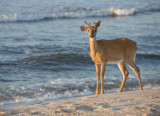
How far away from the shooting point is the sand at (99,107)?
565 cm

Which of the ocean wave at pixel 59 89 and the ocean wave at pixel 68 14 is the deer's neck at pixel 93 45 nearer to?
the ocean wave at pixel 59 89

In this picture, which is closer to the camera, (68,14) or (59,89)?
(59,89)

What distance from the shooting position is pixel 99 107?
6.00 m

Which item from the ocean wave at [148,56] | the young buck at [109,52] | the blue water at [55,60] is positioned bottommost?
the ocean wave at [148,56]

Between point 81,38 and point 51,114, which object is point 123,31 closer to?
point 81,38

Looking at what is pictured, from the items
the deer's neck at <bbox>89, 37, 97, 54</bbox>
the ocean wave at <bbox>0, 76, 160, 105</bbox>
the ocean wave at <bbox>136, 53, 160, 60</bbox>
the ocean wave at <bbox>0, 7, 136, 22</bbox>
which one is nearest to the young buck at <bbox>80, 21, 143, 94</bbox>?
the deer's neck at <bbox>89, 37, 97, 54</bbox>

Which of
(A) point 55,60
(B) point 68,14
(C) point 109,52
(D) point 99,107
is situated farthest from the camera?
(B) point 68,14

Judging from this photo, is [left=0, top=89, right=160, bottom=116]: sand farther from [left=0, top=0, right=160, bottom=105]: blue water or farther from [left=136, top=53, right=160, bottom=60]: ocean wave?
[left=136, top=53, right=160, bottom=60]: ocean wave

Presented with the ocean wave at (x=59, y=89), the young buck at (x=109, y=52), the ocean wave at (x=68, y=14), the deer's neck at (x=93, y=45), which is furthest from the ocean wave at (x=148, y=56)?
the ocean wave at (x=68, y=14)

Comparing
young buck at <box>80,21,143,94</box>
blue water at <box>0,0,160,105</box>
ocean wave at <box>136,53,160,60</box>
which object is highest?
young buck at <box>80,21,143,94</box>

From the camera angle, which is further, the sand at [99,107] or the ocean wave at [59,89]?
the ocean wave at [59,89]

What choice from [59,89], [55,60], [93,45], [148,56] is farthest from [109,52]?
[148,56]

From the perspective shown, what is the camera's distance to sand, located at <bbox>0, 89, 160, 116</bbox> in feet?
18.5

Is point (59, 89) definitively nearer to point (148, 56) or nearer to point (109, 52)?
point (109, 52)
